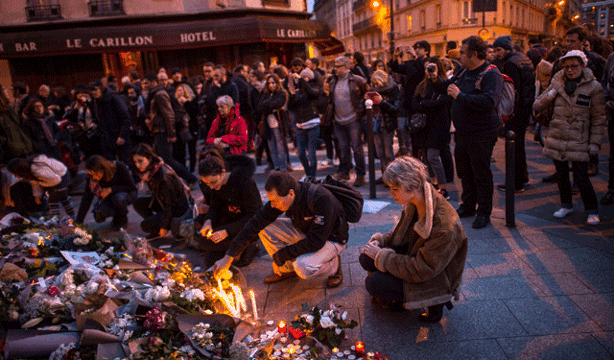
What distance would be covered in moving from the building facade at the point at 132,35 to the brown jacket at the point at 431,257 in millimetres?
16632

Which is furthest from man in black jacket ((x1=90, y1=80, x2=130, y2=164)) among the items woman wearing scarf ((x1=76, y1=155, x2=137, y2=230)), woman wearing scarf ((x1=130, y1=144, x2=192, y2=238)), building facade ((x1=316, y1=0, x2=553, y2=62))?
building facade ((x1=316, y1=0, x2=553, y2=62))

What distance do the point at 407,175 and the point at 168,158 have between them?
5.78m

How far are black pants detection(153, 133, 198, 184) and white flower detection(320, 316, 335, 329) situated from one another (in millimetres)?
5253

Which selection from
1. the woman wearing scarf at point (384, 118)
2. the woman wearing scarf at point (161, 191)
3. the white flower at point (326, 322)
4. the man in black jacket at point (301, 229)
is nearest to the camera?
the white flower at point (326, 322)

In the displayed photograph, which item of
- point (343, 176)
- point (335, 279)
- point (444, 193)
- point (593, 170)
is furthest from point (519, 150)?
point (335, 279)

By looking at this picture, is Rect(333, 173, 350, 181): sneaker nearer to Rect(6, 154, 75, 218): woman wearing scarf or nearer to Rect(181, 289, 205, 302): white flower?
Rect(6, 154, 75, 218): woman wearing scarf

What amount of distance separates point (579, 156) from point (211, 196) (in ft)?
13.0

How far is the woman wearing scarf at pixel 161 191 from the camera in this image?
5.36m

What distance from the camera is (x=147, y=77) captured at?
912cm

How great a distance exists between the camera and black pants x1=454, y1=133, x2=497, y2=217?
4836mm

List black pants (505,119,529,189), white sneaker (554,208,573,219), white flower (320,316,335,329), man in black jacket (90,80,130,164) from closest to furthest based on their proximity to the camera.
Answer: white flower (320,316,335,329), white sneaker (554,208,573,219), black pants (505,119,529,189), man in black jacket (90,80,130,164)

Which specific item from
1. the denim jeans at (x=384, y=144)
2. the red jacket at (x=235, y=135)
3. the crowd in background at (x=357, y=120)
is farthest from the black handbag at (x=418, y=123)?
the red jacket at (x=235, y=135)

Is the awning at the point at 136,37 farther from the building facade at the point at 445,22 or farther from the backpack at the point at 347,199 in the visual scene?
the backpack at the point at 347,199

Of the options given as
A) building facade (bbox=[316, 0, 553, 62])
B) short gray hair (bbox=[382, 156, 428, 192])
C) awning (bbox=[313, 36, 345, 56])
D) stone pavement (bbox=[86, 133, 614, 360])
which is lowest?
stone pavement (bbox=[86, 133, 614, 360])
